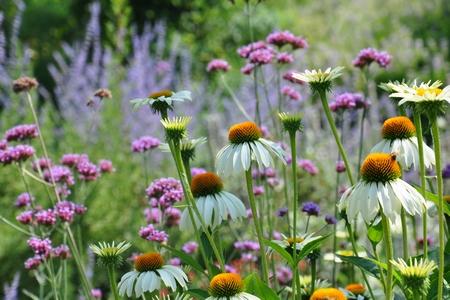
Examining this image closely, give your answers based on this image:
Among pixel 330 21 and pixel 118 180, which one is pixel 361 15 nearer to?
pixel 330 21

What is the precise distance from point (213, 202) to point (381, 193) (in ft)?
1.48

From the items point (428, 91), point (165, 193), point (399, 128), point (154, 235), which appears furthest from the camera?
point (165, 193)

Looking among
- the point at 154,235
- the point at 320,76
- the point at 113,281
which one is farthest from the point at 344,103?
the point at 113,281

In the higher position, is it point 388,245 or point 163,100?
point 163,100

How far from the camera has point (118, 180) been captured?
13.9ft

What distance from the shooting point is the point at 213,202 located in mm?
1717

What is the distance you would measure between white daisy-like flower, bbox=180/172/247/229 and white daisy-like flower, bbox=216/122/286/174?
0.12m

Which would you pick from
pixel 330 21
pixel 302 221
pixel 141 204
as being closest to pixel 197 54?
pixel 330 21

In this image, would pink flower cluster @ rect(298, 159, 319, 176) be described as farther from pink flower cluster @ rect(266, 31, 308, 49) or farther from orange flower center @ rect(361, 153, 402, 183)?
orange flower center @ rect(361, 153, 402, 183)

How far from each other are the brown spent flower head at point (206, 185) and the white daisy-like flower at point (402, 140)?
1.27 feet

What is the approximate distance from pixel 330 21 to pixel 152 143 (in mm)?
6827

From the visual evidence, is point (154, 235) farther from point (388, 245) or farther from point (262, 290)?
point (388, 245)

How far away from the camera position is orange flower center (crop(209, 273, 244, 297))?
57.4 inches

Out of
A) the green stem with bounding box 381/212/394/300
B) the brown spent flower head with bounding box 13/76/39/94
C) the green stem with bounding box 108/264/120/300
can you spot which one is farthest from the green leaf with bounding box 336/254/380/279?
the brown spent flower head with bounding box 13/76/39/94
